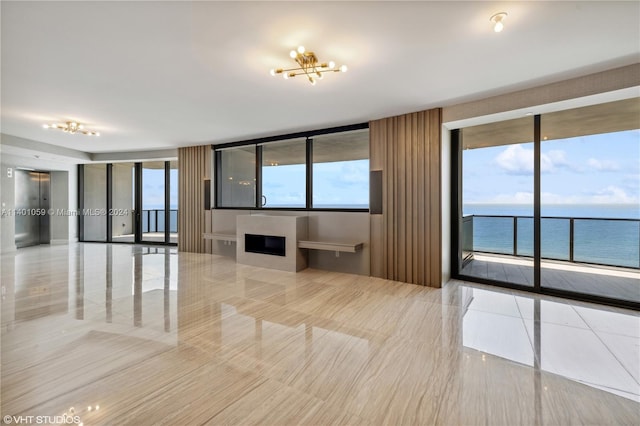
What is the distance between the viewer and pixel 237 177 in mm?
7168

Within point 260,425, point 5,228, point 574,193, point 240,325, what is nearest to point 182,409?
point 260,425

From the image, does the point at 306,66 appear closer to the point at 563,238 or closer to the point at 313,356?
the point at 313,356

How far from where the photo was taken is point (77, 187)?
9.33 meters

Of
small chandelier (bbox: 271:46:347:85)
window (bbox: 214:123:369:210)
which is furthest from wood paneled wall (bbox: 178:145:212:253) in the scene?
small chandelier (bbox: 271:46:347:85)

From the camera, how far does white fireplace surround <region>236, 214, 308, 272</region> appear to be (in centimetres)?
548

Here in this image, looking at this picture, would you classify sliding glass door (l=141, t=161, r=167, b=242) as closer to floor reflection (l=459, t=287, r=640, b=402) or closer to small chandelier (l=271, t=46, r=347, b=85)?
small chandelier (l=271, t=46, r=347, b=85)

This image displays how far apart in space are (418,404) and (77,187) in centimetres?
1195

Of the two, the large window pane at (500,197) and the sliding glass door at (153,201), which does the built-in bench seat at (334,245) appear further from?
the sliding glass door at (153,201)

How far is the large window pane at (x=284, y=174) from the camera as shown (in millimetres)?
6117

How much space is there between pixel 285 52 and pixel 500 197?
14.8ft

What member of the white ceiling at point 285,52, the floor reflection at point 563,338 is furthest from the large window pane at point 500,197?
the white ceiling at point 285,52

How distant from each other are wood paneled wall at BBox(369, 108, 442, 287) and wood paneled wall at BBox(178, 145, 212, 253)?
4.66m

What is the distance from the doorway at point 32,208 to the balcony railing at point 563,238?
1212 cm

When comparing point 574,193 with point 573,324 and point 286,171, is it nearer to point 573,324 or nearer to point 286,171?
point 573,324
